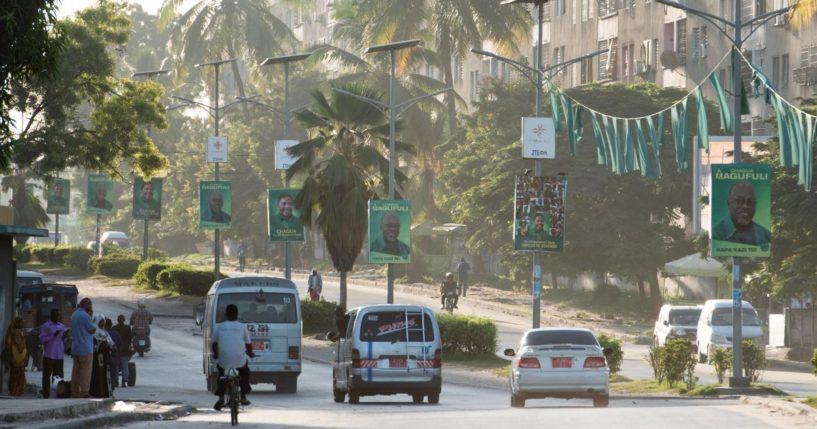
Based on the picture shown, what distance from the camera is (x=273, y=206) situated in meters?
62.2

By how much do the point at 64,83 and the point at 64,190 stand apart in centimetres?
4201

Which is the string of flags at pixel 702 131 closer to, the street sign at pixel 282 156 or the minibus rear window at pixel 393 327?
the minibus rear window at pixel 393 327

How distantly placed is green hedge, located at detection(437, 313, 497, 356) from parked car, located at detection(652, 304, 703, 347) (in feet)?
17.5

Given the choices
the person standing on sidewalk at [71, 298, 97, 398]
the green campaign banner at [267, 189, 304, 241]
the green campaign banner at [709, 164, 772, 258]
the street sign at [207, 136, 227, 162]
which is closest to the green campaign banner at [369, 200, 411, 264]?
the green campaign banner at [267, 189, 304, 241]

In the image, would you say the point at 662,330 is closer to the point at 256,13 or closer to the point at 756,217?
the point at 756,217

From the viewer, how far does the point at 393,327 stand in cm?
3133

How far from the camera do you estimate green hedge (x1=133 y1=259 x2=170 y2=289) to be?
3034 inches

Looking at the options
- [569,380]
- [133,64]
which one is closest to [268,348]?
[569,380]

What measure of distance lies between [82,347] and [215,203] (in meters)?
40.1

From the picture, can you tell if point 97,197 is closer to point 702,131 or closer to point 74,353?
point 702,131

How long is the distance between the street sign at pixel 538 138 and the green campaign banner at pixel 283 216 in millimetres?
19601

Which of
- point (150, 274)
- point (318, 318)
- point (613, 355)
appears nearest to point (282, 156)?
point (318, 318)

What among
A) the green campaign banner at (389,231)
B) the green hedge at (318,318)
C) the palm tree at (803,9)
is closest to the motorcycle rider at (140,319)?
the green campaign banner at (389,231)

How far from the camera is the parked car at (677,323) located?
49281 millimetres
